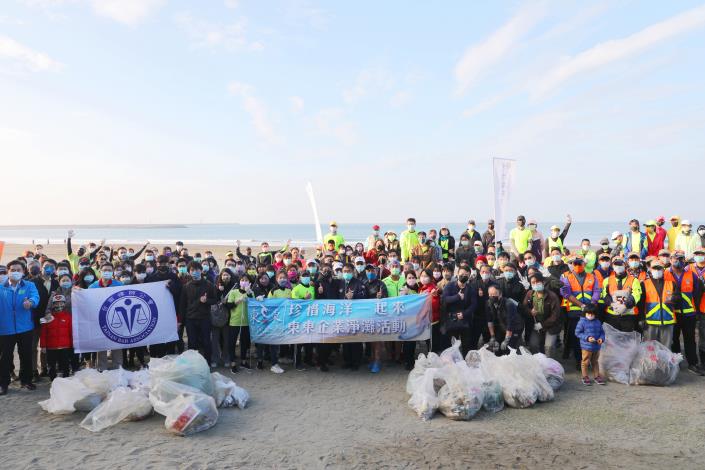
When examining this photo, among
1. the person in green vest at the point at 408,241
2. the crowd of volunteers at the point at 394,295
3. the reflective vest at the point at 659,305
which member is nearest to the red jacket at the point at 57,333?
the crowd of volunteers at the point at 394,295

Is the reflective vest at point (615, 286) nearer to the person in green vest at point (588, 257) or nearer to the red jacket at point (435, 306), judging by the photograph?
the person in green vest at point (588, 257)

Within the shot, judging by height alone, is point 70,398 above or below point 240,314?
below

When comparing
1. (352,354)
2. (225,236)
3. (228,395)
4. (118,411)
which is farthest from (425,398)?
(225,236)

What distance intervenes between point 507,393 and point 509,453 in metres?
1.22

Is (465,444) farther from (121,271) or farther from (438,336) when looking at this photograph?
(121,271)

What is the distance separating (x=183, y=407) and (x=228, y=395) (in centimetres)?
94

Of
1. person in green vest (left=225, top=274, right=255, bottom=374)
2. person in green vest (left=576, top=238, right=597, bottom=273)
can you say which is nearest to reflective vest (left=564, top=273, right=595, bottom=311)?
person in green vest (left=576, top=238, right=597, bottom=273)

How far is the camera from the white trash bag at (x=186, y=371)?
5.60m

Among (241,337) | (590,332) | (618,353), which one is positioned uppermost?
(590,332)

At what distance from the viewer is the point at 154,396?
18.1ft

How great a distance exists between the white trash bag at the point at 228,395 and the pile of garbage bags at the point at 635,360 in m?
5.24

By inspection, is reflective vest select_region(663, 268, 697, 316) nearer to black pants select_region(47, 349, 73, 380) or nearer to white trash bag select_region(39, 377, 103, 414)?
white trash bag select_region(39, 377, 103, 414)

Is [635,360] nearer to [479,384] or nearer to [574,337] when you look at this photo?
[574,337]

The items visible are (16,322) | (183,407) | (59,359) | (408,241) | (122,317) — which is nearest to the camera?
(183,407)
